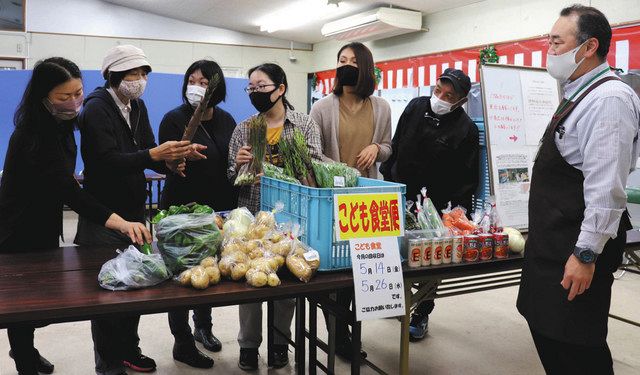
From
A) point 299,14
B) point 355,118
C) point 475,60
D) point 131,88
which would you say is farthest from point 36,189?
point 299,14

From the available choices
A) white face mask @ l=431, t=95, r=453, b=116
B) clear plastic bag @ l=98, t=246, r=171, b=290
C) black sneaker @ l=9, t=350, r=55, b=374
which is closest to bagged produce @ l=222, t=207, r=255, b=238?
clear plastic bag @ l=98, t=246, r=171, b=290

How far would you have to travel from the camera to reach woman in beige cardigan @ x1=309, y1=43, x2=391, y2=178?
8.05 ft

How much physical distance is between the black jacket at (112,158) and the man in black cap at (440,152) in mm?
1280

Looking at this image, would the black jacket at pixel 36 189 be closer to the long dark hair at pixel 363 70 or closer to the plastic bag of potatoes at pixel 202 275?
the plastic bag of potatoes at pixel 202 275

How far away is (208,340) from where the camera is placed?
9.46 feet

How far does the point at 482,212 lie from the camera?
7.15 ft

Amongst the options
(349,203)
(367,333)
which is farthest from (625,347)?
(349,203)

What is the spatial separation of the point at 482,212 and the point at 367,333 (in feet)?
4.35

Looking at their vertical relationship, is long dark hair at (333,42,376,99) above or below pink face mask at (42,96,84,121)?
above

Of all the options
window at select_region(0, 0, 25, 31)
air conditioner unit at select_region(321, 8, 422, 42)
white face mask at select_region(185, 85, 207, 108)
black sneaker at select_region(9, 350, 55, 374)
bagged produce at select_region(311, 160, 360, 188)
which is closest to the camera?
bagged produce at select_region(311, 160, 360, 188)

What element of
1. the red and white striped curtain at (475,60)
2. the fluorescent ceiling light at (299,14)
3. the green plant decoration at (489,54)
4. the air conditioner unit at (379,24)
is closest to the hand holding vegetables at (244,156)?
the red and white striped curtain at (475,60)

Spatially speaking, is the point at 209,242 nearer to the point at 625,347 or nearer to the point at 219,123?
the point at 219,123

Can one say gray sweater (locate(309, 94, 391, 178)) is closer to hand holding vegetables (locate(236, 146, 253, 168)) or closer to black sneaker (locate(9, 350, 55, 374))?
hand holding vegetables (locate(236, 146, 253, 168))

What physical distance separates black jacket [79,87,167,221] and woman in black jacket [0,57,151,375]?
11 centimetres
